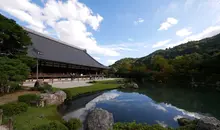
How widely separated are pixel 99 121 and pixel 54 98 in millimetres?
6034

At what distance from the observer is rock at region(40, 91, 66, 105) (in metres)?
9.67

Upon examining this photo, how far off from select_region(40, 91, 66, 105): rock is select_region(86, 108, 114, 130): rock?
17.4 ft

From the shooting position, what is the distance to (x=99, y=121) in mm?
5508

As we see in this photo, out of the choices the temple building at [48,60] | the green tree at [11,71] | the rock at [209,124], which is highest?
the temple building at [48,60]

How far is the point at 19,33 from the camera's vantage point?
11.7 m

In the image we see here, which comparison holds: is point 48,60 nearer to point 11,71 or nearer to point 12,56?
point 12,56

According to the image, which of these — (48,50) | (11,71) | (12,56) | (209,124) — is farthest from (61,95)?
(48,50)

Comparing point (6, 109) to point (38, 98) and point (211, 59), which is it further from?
point (211, 59)

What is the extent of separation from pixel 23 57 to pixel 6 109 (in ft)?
20.9

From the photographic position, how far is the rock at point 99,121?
538cm

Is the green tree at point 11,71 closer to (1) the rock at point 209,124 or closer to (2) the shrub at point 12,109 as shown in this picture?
(2) the shrub at point 12,109

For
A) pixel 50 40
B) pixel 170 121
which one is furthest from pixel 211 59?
pixel 50 40

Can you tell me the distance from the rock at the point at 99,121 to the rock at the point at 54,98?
5317 mm

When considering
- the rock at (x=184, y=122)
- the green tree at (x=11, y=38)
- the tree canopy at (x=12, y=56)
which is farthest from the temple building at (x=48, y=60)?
the rock at (x=184, y=122)
